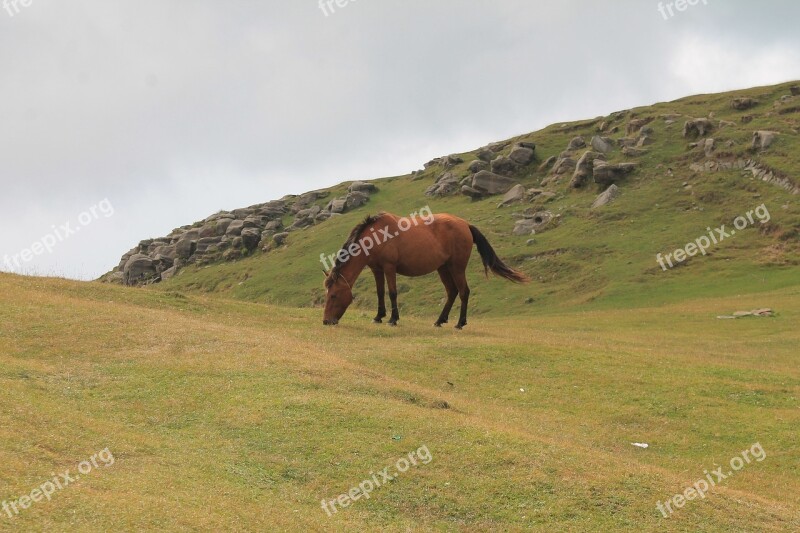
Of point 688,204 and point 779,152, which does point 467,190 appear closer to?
point 688,204

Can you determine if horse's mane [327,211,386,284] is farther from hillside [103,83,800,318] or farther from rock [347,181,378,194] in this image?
rock [347,181,378,194]

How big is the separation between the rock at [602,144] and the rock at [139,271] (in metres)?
54.1

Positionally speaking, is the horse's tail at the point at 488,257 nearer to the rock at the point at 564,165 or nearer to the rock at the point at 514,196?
the rock at the point at 514,196

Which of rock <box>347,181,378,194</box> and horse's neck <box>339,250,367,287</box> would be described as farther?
rock <box>347,181,378,194</box>

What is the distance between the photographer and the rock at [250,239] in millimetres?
88125

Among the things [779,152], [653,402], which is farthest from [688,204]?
[653,402]

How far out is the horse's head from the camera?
2544cm

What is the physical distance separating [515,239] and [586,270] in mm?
10337

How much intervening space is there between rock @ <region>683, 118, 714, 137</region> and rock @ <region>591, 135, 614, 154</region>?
7.18 metres

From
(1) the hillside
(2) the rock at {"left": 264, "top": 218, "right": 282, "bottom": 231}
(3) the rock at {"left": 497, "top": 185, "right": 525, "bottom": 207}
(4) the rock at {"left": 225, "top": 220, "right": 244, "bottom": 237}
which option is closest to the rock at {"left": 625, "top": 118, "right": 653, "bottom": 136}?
(1) the hillside

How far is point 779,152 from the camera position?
60.2m

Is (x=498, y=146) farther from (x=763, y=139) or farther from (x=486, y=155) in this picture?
(x=763, y=139)

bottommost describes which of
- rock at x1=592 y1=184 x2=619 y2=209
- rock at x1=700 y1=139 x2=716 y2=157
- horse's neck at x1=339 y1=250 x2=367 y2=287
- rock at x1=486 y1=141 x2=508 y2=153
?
horse's neck at x1=339 y1=250 x2=367 y2=287

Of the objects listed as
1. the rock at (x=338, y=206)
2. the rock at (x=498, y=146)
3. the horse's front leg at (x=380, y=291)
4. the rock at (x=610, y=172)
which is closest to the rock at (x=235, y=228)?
the rock at (x=338, y=206)
